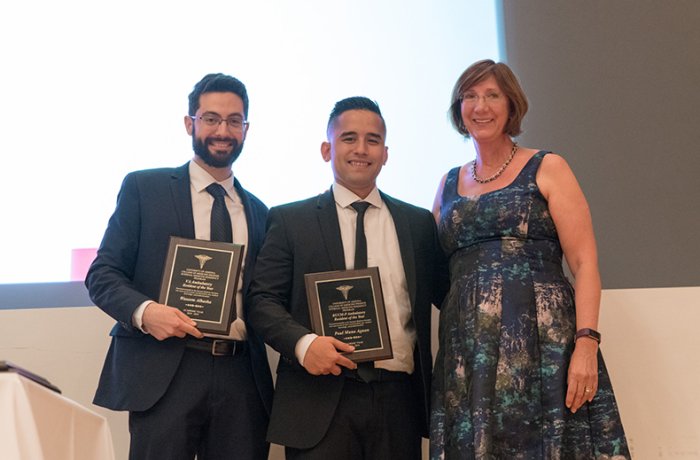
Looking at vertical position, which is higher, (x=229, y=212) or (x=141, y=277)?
(x=229, y=212)

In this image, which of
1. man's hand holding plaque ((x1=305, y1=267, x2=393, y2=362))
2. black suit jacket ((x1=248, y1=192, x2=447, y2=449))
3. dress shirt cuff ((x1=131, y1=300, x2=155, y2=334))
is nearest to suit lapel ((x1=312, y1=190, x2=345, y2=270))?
black suit jacket ((x1=248, y1=192, x2=447, y2=449))

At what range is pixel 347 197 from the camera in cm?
260

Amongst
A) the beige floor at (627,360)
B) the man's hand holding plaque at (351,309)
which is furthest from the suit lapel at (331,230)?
the beige floor at (627,360)

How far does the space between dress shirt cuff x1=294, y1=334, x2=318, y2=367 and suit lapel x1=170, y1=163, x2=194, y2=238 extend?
54 cm

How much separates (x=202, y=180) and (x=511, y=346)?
1123mm

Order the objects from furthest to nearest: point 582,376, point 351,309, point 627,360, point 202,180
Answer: point 627,360, point 202,180, point 351,309, point 582,376

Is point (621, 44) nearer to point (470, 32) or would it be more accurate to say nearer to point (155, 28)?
point (470, 32)

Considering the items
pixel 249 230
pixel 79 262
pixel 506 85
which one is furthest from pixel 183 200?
pixel 506 85

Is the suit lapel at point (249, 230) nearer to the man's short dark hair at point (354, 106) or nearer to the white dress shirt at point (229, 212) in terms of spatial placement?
the white dress shirt at point (229, 212)

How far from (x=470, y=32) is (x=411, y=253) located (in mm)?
1267

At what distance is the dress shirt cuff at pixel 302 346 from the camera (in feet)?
7.39

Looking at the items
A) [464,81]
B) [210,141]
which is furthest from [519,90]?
[210,141]

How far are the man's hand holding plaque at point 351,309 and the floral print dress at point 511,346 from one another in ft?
0.77

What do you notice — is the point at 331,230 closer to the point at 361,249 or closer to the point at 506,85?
the point at 361,249
